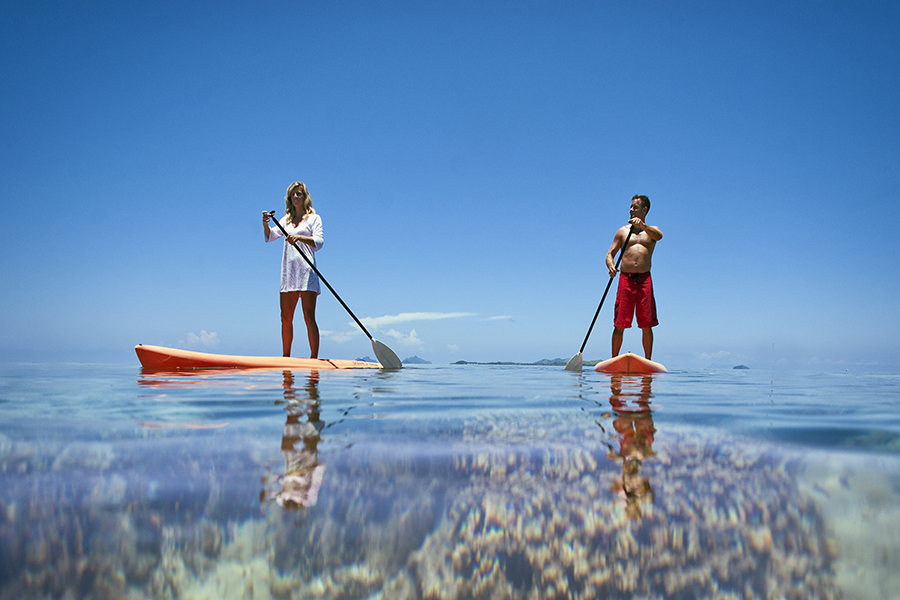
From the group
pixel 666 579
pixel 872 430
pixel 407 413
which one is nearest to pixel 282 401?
pixel 407 413

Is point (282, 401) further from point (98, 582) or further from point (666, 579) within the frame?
point (666, 579)

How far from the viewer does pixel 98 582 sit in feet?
1.97

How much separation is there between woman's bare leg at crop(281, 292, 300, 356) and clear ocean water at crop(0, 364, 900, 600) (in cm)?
470

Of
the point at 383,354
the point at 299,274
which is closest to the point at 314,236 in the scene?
the point at 299,274

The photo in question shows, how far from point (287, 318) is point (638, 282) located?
4.64 meters

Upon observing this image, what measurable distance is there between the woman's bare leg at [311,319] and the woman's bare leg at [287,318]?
0.43 feet

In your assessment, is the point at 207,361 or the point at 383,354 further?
the point at 383,354

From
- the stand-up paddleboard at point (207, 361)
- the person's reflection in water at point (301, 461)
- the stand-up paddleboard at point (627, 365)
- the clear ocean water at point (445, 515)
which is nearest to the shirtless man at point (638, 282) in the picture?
the stand-up paddleboard at point (627, 365)

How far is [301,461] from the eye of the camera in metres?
1.07

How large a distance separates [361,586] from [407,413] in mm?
1348

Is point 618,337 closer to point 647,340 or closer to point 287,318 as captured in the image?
point 647,340

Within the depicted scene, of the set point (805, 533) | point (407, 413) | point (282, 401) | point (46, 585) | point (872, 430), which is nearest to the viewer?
point (46, 585)

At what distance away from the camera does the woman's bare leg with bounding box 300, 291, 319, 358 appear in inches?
238

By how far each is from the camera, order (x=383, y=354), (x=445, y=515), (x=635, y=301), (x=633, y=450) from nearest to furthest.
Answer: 1. (x=445, y=515)
2. (x=633, y=450)
3. (x=635, y=301)
4. (x=383, y=354)
